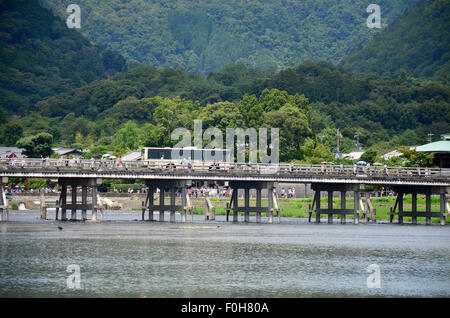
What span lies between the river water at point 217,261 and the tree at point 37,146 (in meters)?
62.0

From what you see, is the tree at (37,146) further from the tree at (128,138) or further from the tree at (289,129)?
the tree at (289,129)

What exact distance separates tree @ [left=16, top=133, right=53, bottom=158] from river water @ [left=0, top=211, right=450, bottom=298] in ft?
204

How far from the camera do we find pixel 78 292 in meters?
39.8

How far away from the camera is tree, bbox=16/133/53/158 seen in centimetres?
13700

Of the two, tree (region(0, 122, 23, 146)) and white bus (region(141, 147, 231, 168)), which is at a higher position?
tree (region(0, 122, 23, 146))

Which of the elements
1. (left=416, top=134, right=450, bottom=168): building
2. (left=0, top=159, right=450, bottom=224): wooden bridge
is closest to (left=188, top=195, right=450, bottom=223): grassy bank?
(left=416, top=134, right=450, bottom=168): building

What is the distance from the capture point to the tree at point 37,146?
13700 centimetres

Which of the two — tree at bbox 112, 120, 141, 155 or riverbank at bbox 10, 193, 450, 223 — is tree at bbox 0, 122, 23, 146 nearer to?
tree at bbox 112, 120, 141, 155

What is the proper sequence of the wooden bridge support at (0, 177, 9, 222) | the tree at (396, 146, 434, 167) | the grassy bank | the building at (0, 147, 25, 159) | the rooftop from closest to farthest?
the wooden bridge support at (0, 177, 9, 222) < the rooftop < the tree at (396, 146, 434, 167) < the grassy bank < the building at (0, 147, 25, 159)


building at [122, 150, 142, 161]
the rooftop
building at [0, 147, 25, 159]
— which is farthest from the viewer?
building at [0, 147, 25, 159]

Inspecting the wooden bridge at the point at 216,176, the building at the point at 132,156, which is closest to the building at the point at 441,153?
the wooden bridge at the point at 216,176

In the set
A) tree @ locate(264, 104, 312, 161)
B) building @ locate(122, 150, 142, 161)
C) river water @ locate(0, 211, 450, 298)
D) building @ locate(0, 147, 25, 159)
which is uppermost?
tree @ locate(264, 104, 312, 161)

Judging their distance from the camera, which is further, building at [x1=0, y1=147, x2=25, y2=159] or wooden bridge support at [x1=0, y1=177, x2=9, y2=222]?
building at [x1=0, y1=147, x2=25, y2=159]
